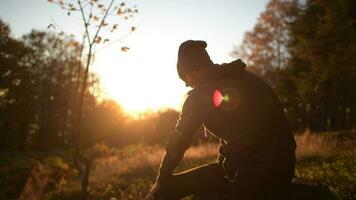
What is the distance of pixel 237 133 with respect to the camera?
269 cm

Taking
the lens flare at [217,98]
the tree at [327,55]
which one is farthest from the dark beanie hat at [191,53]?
the tree at [327,55]

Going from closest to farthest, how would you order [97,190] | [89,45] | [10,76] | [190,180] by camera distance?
[190,180]
[89,45]
[97,190]
[10,76]

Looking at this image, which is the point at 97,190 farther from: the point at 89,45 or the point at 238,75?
the point at 238,75

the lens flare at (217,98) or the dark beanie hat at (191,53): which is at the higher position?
the dark beanie hat at (191,53)

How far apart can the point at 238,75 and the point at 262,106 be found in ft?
1.01

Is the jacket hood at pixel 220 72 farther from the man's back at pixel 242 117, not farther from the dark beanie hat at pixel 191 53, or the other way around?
the dark beanie hat at pixel 191 53

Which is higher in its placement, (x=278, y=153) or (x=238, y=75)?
(x=238, y=75)

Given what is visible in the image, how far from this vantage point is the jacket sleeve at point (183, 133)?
2.71 metres

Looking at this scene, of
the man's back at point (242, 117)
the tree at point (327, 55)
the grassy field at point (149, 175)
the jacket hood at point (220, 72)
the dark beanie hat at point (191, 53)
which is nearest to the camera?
the man's back at point (242, 117)

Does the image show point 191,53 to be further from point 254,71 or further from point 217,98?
point 254,71

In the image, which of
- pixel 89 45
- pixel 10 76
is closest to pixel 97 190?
pixel 89 45

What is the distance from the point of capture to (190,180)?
2.97 meters

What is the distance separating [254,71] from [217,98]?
30.2 m

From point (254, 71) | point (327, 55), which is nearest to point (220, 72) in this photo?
point (327, 55)
